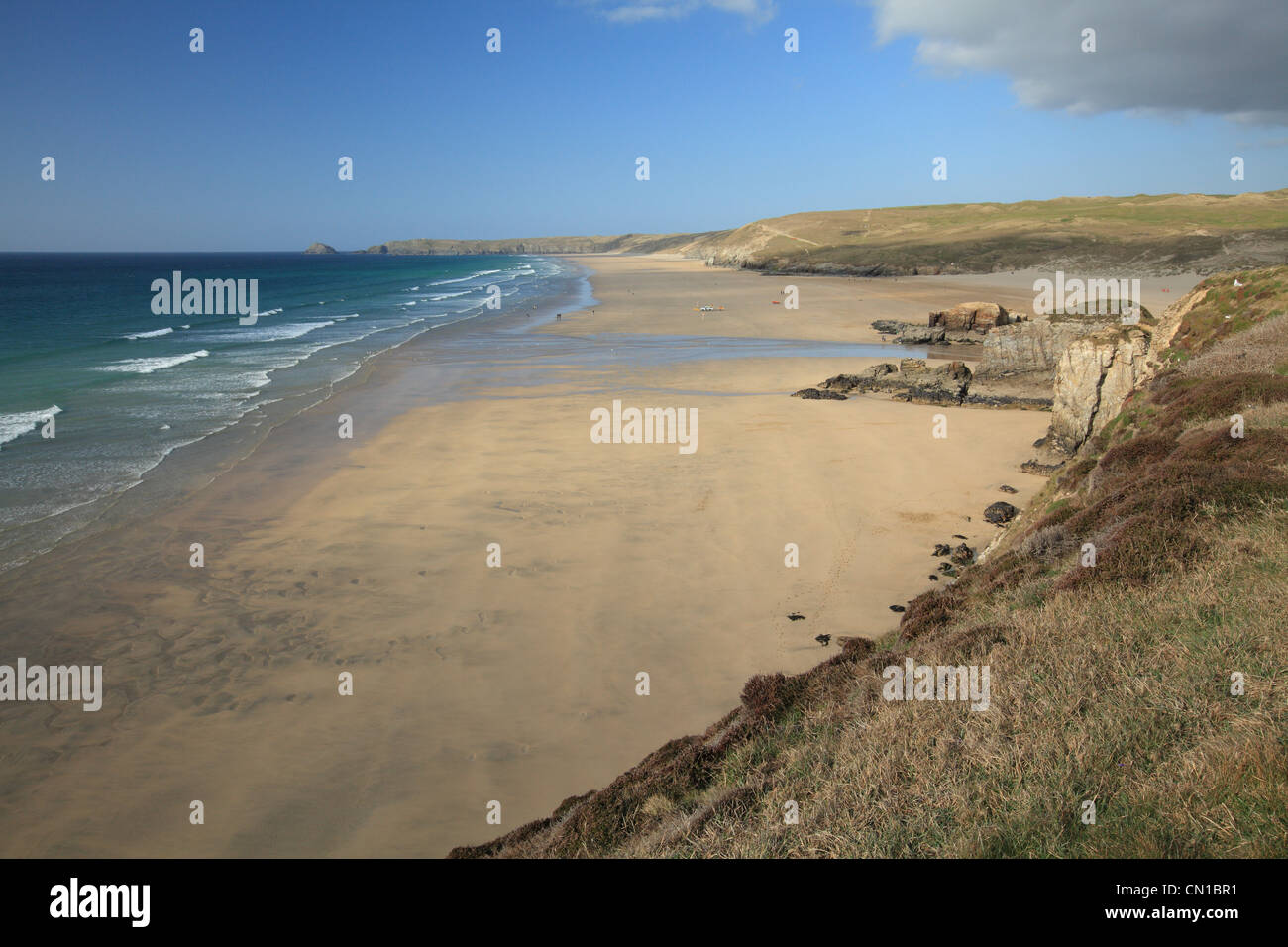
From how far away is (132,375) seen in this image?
32.6m

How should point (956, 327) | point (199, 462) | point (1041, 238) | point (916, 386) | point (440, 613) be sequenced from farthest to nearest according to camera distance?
1. point (1041, 238)
2. point (956, 327)
3. point (916, 386)
4. point (199, 462)
5. point (440, 613)

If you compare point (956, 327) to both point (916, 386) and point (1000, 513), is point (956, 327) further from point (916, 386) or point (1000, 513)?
point (1000, 513)

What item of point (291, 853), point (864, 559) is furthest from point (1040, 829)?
point (864, 559)

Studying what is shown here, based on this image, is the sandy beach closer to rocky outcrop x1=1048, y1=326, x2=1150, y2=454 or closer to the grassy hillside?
rocky outcrop x1=1048, y1=326, x2=1150, y2=454

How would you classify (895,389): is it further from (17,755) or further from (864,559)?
(17,755)

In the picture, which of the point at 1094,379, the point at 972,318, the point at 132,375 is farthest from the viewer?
the point at 972,318

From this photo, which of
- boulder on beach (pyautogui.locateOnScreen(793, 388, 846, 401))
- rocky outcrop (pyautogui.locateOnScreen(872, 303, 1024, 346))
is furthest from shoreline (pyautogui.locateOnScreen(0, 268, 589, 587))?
rocky outcrop (pyautogui.locateOnScreen(872, 303, 1024, 346))

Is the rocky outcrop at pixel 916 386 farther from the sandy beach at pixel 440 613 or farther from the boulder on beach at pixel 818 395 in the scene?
the sandy beach at pixel 440 613

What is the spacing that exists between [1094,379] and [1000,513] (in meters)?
4.73

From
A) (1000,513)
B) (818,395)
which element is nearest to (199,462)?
(818,395)

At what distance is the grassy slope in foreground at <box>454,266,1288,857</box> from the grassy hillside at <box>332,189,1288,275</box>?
7835 centimetres

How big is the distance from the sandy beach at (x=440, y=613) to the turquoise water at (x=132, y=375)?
10.6 feet

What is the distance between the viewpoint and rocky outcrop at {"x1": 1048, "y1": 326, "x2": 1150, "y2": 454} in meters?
15.8

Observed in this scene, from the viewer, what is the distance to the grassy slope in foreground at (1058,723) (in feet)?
13.6
